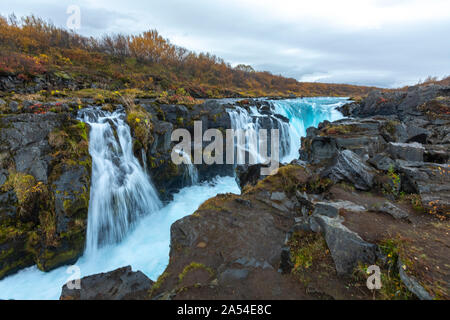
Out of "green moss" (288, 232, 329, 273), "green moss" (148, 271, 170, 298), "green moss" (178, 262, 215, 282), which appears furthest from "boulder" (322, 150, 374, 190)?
"green moss" (148, 271, 170, 298)

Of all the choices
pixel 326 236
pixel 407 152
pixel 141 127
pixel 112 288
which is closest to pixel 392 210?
pixel 326 236

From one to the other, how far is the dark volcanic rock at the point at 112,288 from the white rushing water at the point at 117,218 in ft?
9.35

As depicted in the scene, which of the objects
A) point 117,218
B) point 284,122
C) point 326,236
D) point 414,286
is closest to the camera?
point 414,286

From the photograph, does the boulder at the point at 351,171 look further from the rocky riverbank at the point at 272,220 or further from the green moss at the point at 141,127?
the green moss at the point at 141,127

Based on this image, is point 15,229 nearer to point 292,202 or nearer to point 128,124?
point 128,124

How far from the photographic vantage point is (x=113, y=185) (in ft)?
27.6

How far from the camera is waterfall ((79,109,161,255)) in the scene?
7523 mm

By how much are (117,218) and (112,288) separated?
16.6ft

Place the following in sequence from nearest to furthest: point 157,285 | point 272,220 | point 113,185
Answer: point 157,285
point 272,220
point 113,185

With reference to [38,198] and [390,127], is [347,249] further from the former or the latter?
[390,127]

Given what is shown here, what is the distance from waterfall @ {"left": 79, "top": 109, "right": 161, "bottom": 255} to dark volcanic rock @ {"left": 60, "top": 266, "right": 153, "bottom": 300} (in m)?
3.99

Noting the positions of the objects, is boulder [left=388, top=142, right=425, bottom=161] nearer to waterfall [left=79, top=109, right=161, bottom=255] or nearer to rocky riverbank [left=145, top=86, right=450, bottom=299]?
rocky riverbank [left=145, top=86, right=450, bottom=299]
